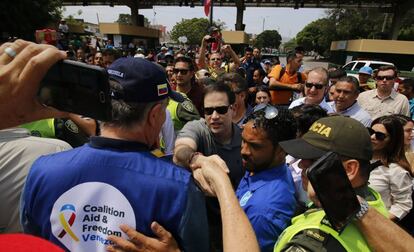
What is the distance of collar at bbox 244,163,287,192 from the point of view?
2.05m

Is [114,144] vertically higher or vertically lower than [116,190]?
higher

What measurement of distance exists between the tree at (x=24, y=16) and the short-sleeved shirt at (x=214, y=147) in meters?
18.8

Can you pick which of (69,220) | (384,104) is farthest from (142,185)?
(384,104)

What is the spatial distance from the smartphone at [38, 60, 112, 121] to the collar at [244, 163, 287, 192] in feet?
4.51

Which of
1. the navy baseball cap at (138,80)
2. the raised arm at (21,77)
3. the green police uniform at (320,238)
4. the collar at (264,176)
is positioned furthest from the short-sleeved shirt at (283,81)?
the raised arm at (21,77)

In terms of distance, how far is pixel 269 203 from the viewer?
1.84 meters

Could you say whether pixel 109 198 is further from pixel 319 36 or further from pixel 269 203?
pixel 319 36

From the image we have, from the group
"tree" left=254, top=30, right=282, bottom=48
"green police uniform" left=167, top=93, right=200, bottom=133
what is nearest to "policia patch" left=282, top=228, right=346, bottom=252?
"green police uniform" left=167, top=93, right=200, bottom=133

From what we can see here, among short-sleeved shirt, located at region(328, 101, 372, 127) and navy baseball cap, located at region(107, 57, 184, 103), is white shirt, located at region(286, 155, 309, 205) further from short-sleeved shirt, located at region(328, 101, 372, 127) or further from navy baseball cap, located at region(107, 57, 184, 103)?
short-sleeved shirt, located at region(328, 101, 372, 127)

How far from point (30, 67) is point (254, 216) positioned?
1.41 m

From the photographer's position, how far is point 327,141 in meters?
1.71

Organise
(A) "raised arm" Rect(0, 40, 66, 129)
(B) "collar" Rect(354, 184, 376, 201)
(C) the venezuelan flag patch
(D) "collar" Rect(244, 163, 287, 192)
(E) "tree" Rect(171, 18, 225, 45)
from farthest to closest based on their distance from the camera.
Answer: (E) "tree" Rect(171, 18, 225, 45), (D) "collar" Rect(244, 163, 287, 192), (B) "collar" Rect(354, 184, 376, 201), (C) the venezuelan flag patch, (A) "raised arm" Rect(0, 40, 66, 129)

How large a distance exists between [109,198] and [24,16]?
76.1ft

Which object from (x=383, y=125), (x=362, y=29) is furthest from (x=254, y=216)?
(x=362, y=29)
